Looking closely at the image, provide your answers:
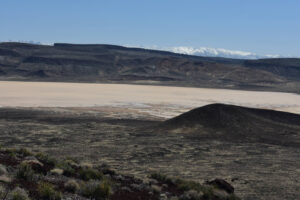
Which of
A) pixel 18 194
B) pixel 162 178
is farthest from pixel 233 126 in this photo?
pixel 18 194

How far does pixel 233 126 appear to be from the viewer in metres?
47.2

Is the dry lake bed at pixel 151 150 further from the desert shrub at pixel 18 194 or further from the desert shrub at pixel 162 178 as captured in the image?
the desert shrub at pixel 18 194

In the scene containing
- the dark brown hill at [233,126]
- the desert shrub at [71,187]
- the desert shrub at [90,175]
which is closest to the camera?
the desert shrub at [71,187]

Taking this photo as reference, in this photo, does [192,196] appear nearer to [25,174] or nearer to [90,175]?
[90,175]

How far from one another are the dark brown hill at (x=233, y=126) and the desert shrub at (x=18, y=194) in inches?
1253

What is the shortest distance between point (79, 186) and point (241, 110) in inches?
1581

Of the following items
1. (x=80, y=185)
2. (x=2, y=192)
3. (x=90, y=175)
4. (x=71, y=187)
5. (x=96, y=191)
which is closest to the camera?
(x=2, y=192)

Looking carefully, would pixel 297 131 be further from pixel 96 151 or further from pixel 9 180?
pixel 9 180

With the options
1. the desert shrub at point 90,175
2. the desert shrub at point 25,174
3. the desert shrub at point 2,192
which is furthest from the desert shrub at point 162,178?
the desert shrub at point 2,192

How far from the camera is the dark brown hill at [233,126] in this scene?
43.8 meters

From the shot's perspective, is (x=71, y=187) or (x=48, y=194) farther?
(x=71, y=187)

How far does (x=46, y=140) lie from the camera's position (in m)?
38.6

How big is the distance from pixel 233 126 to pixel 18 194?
37.3 meters

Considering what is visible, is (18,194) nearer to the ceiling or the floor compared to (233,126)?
nearer to the ceiling
